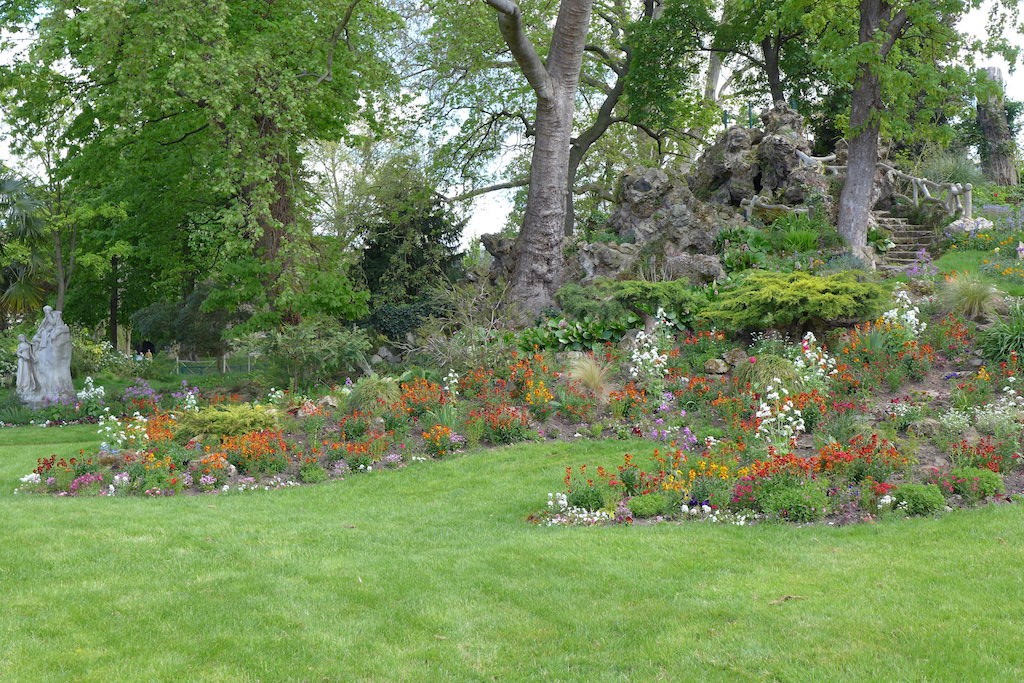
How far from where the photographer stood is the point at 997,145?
25.1 metres

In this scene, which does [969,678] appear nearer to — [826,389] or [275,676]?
[275,676]

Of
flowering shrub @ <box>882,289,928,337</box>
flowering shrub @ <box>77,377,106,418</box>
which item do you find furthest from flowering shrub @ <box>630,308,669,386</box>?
flowering shrub @ <box>77,377,106,418</box>

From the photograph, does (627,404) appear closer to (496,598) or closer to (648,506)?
(648,506)

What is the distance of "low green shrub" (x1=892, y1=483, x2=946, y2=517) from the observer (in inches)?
275

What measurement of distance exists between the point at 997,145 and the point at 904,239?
967 cm

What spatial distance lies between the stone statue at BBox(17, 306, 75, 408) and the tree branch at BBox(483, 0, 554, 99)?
9.72 meters

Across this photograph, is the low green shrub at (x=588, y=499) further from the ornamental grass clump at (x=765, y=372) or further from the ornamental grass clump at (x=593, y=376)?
the ornamental grass clump at (x=593, y=376)

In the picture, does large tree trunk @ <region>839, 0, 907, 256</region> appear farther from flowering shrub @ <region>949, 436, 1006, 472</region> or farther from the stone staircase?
flowering shrub @ <region>949, 436, 1006, 472</region>

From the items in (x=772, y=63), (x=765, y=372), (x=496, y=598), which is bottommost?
(x=496, y=598)

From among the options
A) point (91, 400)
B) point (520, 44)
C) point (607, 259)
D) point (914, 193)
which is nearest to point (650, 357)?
point (607, 259)

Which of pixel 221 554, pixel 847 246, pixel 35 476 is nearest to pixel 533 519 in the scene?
pixel 221 554

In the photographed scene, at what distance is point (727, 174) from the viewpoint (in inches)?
757

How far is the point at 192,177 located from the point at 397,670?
16.3 metres

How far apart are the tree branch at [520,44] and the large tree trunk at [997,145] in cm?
1557
